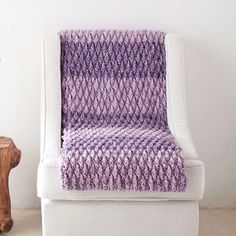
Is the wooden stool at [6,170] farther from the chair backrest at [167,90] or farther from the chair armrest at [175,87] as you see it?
the chair armrest at [175,87]

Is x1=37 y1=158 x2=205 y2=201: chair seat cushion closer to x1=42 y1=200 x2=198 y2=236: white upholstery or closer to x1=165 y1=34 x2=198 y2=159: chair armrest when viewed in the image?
x1=42 y1=200 x2=198 y2=236: white upholstery

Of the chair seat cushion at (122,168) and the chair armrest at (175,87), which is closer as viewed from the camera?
the chair seat cushion at (122,168)

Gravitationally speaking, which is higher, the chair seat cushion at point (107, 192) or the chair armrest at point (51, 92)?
the chair armrest at point (51, 92)

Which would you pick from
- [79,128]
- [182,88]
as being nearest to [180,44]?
[182,88]

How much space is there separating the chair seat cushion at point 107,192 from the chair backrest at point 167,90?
0.21 meters

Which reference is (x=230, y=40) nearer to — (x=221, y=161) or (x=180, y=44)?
(x=180, y=44)

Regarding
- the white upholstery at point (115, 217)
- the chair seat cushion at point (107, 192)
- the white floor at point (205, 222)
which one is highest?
the chair seat cushion at point (107, 192)

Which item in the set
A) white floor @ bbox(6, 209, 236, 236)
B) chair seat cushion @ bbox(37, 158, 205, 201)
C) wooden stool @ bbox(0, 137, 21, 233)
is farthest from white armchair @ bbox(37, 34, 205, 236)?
white floor @ bbox(6, 209, 236, 236)

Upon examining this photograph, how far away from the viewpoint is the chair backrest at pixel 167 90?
231 centimetres

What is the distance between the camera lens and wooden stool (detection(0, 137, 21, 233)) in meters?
2.31

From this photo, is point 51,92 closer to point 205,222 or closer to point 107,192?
point 107,192

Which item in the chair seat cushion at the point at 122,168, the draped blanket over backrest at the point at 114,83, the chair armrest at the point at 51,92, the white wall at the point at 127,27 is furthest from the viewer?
the white wall at the point at 127,27

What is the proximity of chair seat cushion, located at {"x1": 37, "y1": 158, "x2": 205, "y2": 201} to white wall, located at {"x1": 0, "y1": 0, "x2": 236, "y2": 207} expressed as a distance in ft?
2.21

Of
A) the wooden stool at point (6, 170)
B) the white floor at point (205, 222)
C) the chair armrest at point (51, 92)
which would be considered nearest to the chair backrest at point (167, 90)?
the chair armrest at point (51, 92)
